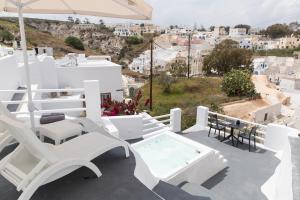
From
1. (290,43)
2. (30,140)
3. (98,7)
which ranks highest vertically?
(290,43)

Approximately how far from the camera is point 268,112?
2211 centimetres

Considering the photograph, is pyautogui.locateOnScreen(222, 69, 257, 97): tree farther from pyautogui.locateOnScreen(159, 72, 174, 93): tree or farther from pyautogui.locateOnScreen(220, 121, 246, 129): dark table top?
pyautogui.locateOnScreen(220, 121, 246, 129): dark table top

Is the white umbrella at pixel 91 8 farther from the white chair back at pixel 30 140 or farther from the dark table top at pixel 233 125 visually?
the dark table top at pixel 233 125

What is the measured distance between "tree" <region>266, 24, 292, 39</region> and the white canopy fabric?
126m

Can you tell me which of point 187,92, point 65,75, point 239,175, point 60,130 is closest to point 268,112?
point 187,92

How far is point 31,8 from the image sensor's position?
4496 millimetres

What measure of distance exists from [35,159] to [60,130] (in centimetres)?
116

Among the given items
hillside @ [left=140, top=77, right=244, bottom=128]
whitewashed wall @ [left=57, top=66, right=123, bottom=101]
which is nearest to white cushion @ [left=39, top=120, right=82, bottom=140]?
whitewashed wall @ [left=57, top=66, right=123, bottom=101]

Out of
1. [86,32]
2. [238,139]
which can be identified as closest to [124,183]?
[238,139]

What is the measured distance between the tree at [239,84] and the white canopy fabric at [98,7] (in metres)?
18.6

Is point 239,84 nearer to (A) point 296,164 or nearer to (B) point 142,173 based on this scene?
(A) point 296,164

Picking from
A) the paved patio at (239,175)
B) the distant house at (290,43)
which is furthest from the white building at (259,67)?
the paved patio at (239,175)

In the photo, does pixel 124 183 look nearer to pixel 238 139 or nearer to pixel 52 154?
pixel 52 154

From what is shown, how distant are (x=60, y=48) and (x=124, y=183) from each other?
5026 centimetres
